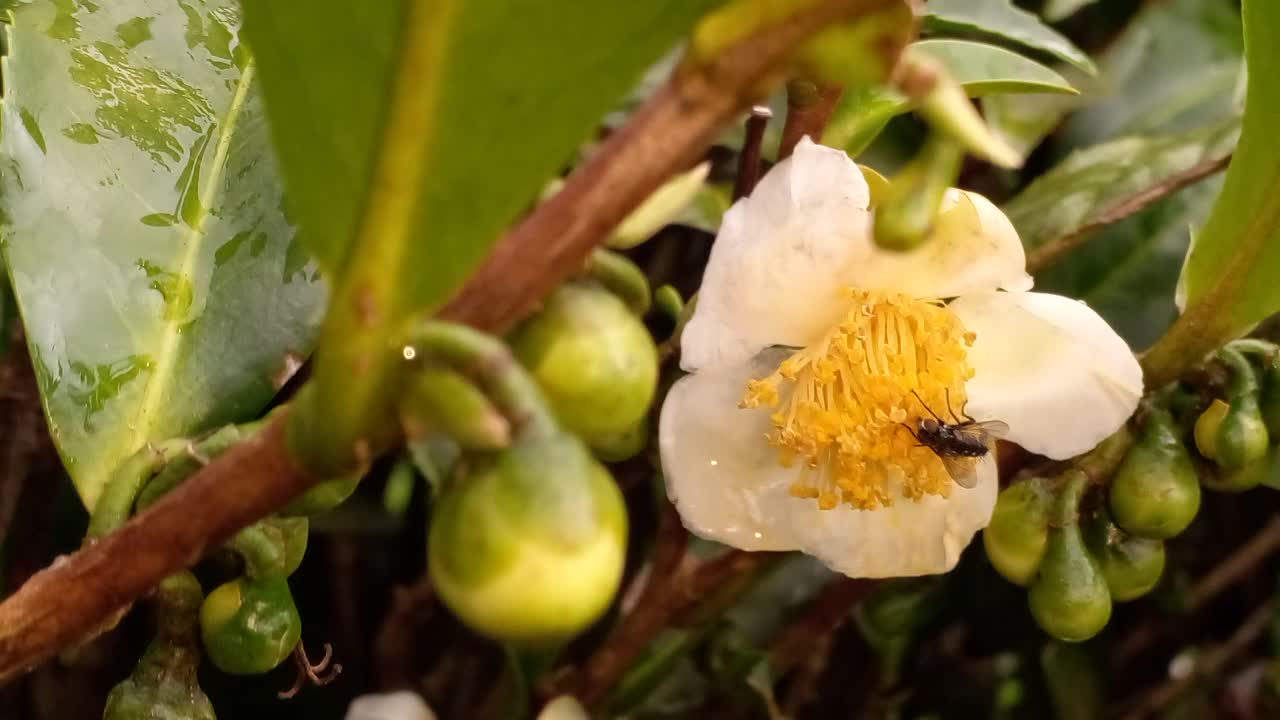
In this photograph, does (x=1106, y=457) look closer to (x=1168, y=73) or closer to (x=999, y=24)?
(x=999, y=24)

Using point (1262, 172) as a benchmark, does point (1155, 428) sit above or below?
below

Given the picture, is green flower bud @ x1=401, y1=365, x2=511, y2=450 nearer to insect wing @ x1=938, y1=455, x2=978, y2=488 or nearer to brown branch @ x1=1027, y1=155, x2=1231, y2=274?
insect wing @ x1=938, y1=455, x2=978, y2=488

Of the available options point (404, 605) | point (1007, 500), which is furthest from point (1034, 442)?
point (404, 605)

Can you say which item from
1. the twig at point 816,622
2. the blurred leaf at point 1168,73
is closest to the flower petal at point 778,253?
the twig at point 816,622

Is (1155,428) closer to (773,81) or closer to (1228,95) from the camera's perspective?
(773,81)

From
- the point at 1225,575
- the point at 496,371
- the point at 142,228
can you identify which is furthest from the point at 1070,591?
the point at 1225,575

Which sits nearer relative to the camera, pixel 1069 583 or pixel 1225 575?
pixel 1069 583
